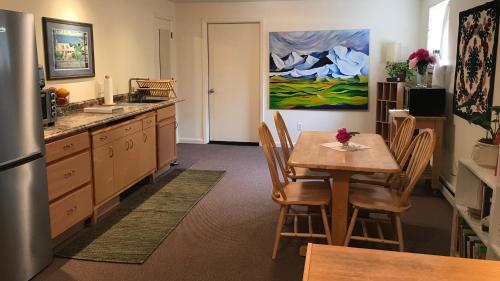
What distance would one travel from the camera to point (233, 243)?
3.22 meters

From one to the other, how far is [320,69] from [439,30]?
1738 millimetres

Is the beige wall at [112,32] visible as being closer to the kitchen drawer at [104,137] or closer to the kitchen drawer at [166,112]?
the kitchen drawer at [166,112]

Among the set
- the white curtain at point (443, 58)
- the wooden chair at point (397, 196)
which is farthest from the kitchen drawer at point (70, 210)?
the white curtain at point (443, 58)

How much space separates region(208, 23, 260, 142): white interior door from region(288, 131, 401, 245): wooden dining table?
143 inches

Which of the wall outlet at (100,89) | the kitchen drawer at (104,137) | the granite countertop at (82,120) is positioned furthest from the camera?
the wall outlet at (100,89)

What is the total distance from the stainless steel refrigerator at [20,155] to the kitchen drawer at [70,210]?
0.23 metres

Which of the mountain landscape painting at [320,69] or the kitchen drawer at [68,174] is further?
the mountain landscape painting at [320,69]

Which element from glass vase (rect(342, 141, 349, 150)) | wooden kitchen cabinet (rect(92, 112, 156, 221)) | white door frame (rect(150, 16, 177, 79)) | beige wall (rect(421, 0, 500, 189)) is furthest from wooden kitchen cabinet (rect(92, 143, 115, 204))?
beige wall (rect(421, 0, 500, 189))

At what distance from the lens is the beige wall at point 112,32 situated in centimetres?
379

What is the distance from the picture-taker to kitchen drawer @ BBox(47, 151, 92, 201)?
2.94 meters

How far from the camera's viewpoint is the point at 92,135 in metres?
3.43

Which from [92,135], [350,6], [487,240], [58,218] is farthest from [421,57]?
[58,218]

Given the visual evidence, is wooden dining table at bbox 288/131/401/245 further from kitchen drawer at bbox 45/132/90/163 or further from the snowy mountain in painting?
the snowy mountain in painting

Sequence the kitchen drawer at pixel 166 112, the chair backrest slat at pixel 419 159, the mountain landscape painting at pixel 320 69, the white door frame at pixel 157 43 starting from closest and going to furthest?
Answer: the chair backrest slat at pixel 419 159, the kitchen drawer at pixel 166 112, the white door frame at pixel 157 43, the mountain landscape painting at pixel 320 69
